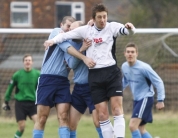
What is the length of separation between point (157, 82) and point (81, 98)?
170 cm

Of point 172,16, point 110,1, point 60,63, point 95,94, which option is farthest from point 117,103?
point 110,1

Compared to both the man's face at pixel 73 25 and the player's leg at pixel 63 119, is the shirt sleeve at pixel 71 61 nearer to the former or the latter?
the man's face at pixel 73 25

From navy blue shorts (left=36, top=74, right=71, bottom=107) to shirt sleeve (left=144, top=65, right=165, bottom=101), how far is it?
72.9 inches

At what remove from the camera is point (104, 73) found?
10.3 metres

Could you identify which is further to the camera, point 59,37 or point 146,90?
point 146,90

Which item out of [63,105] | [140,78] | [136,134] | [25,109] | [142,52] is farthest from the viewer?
[142,52]

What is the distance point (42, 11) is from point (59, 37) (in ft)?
99.7

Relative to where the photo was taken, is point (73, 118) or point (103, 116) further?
point (73, 118)

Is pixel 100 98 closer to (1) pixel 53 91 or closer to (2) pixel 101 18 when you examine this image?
(1) pixel 53 91

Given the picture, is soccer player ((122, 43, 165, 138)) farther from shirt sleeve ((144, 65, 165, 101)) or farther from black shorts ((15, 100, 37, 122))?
black shorts ((15, 100, 37, 122))

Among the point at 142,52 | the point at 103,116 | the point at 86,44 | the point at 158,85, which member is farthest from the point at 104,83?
the point at 142,52

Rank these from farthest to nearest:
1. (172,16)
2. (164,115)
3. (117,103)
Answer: (172,16) < (164,115) < (117,103)

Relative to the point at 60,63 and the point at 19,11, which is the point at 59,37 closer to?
the point at 60,63

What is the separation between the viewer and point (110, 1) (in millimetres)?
53312
